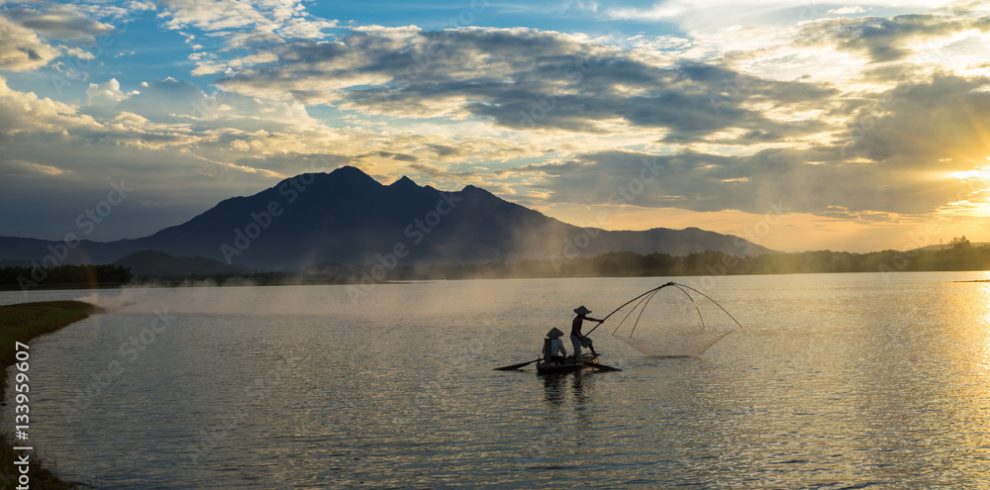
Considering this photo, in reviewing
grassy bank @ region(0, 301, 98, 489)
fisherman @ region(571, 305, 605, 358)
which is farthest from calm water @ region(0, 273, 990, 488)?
fisherman @ region(571, 305, 605, 358)

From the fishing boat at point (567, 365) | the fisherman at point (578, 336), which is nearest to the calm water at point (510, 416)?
the fishing boat at point (567, 365)

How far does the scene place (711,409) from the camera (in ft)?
106

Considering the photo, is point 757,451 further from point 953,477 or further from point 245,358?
point 245,358

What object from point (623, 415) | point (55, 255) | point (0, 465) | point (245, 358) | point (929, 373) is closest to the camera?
point (0, 465)

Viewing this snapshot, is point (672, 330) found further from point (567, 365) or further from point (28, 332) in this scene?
point (28, 332)

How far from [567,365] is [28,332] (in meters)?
54.7

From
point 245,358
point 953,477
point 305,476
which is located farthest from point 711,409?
point 245,358

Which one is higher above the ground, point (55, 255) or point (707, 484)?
point (55, 255)

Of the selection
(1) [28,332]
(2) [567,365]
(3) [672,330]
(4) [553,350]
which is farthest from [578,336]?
(1) [28,332]

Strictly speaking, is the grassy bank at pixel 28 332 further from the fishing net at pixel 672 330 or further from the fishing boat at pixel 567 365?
the fishing boat at pixel 567 365

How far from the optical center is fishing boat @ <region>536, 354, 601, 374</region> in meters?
42.8

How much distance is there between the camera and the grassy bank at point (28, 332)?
20.8 metres

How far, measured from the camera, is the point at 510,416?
1236 inches

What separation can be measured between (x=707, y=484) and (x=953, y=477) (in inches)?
274
